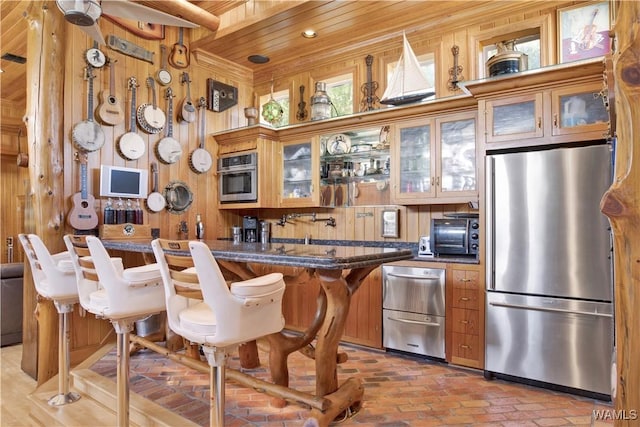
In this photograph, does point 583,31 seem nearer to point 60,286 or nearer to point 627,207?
point 627,207

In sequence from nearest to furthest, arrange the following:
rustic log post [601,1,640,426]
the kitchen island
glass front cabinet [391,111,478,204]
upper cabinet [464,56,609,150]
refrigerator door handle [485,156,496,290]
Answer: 1. rustic log post [601,1,640,426]
2. the kitchen island
3. upper cabinet [464,56,609,150]
4. refrigerator door handle [485,156,496,290]
5. glass front cabinet [391,111,478,204]

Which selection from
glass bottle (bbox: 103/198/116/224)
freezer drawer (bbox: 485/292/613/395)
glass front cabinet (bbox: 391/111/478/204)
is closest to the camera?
freezer drawer (bbox: 485/292/613/395)

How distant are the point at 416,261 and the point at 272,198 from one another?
1.94 metres

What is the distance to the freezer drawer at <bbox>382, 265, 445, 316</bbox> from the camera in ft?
10.7

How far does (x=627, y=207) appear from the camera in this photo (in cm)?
117

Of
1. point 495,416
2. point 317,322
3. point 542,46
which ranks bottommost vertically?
point 495,416

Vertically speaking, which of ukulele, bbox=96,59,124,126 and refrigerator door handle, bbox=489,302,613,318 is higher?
ukulele, bbox=96,59,124,126

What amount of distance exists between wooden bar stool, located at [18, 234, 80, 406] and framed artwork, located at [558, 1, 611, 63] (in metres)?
4.14

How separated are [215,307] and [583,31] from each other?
356 cm

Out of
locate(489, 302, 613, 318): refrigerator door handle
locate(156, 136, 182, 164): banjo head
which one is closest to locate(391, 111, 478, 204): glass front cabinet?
locate(489, 302, 613, 318): refrigerator door handle

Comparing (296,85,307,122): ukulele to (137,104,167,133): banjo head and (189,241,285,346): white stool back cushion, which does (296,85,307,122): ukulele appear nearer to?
(137,104,167,133): banjo head

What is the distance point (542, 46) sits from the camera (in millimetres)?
3338

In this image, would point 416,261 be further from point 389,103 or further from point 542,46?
point 542,46

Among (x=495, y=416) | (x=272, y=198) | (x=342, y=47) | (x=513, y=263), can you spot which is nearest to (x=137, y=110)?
(x=272, y=198)
